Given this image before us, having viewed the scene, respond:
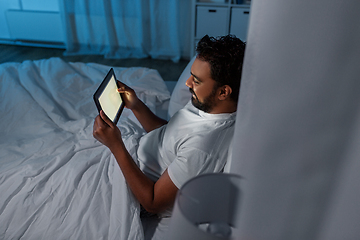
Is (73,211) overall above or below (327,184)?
below

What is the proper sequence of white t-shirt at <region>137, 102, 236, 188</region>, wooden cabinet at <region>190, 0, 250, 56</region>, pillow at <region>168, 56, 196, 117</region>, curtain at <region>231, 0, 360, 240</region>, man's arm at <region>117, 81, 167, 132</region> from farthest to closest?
wooden cabinet at <region>190, 0, 250, 56</region> → pillow at <region>168, 56, 196, 117</region> → man's arm at <region>117, 81, 167, 132</region> → white t-shirt at <region>137, 102, 236, 188</region> → curtain at <region>231, 0, 360, 240</region>

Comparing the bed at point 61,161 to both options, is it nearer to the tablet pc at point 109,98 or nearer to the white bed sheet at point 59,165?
the white bed sheet at point 59,165

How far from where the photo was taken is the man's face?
1.05m

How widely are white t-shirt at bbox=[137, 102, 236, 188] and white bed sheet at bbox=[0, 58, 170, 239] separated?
10cm

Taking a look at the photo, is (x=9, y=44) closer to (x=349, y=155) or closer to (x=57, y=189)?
(x=57, y=189)

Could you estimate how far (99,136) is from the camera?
3.55 ft

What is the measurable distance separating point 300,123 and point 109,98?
37.9 inches

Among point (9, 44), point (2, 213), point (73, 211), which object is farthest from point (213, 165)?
point (9, 44)

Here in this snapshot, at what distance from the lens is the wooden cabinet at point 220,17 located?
321 centimetres

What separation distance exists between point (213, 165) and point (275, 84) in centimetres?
63

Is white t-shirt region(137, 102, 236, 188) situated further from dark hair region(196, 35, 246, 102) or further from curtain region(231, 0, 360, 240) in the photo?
curtain region(231, 0, 360, 240)

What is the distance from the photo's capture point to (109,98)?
1260mm

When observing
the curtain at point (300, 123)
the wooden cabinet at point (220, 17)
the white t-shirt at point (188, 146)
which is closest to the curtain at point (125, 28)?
the wooden cabinet at point (220, 17)

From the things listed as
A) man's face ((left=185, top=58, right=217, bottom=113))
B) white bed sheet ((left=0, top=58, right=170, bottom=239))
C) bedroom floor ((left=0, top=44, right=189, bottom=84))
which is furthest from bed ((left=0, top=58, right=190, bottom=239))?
bedroom floor ((left=0, top=44, right=189, bottom=84))
